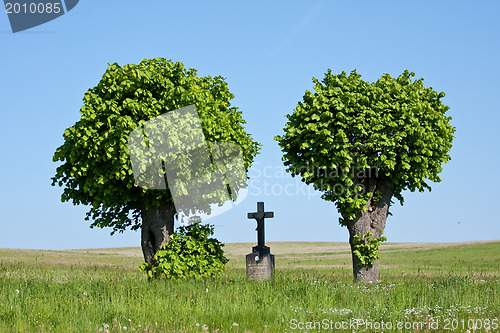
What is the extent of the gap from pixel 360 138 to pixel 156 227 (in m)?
10.4

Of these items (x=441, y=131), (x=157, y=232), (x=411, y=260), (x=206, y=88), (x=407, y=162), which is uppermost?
(x=206, y=88)

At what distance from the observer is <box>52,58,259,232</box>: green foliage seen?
67.9ft

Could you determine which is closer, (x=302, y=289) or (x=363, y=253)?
(x=302, y=289)

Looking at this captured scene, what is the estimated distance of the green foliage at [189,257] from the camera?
66.5ft

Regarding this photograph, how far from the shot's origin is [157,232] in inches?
885

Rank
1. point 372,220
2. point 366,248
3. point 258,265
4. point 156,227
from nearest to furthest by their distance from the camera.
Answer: point 258,265
point 366,248
point 156,227
point 372,220

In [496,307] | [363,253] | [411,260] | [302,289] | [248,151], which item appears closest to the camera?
[496,307]

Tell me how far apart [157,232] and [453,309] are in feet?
45.5

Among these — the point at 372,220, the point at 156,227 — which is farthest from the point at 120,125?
the point at 372,220

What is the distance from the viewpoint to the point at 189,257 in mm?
20750

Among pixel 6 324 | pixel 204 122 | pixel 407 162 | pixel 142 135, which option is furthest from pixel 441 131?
pixel 6 324

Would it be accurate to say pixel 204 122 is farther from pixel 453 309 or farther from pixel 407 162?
pixel 453 309

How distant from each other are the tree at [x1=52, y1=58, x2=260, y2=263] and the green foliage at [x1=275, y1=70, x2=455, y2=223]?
3322 millimetres

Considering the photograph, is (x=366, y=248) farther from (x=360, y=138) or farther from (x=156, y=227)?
(x=156, y=227)
